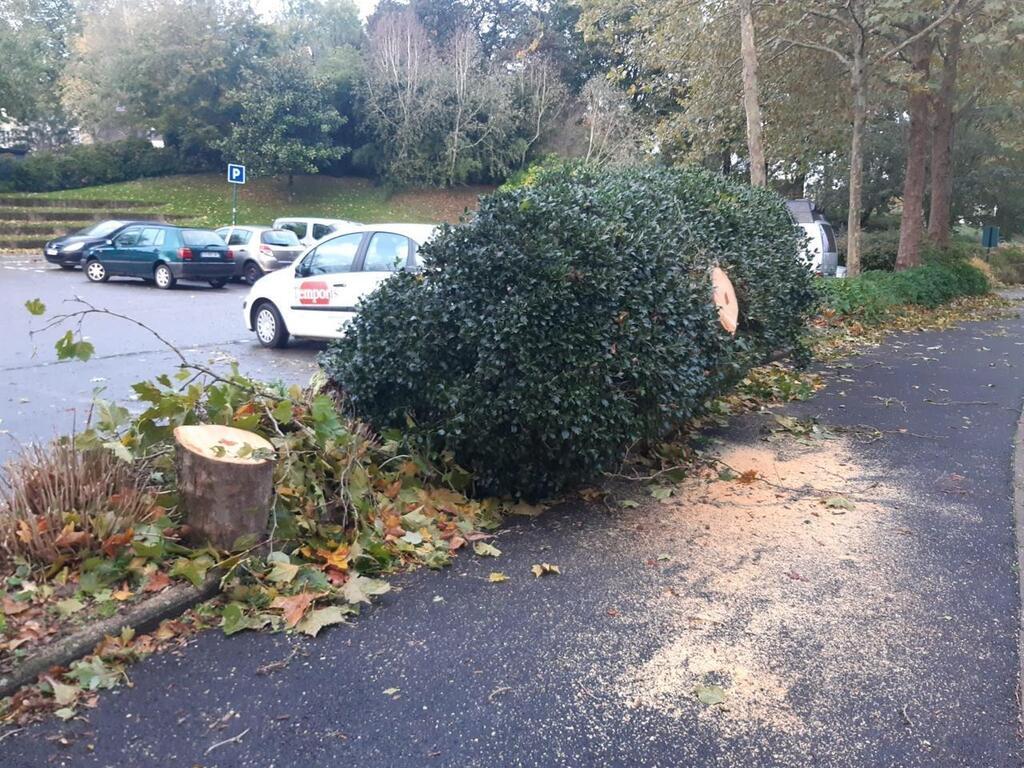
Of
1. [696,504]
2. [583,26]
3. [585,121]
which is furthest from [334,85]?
[696,504]

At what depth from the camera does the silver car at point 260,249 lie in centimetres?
2342

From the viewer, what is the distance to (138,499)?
4.48 m

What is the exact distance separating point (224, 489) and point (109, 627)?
2.69 ft

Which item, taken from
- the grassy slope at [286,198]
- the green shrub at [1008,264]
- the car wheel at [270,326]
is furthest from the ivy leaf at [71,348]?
the green shrub at [1008,264]

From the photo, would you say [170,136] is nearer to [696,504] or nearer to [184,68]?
[184,68]

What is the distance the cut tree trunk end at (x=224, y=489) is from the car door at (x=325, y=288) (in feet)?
22.1

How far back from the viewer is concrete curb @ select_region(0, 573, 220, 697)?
356cm

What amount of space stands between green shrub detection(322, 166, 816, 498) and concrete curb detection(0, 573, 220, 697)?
1788mm

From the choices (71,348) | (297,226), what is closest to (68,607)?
(71,348)

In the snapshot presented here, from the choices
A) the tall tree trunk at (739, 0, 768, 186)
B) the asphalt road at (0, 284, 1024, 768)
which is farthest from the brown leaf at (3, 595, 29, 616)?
the tall tree trunk at (739, 0, 768, 186)

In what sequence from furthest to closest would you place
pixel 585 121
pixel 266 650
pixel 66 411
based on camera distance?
pixel 585 121 → pixel 66 411 → pixel 266 650

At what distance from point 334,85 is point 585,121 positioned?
36.8ft

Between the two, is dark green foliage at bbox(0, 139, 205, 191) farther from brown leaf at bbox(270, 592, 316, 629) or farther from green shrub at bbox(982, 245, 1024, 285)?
brown leaf at bbox(270, 592, 316, 629)

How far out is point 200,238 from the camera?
2183 centimetres
